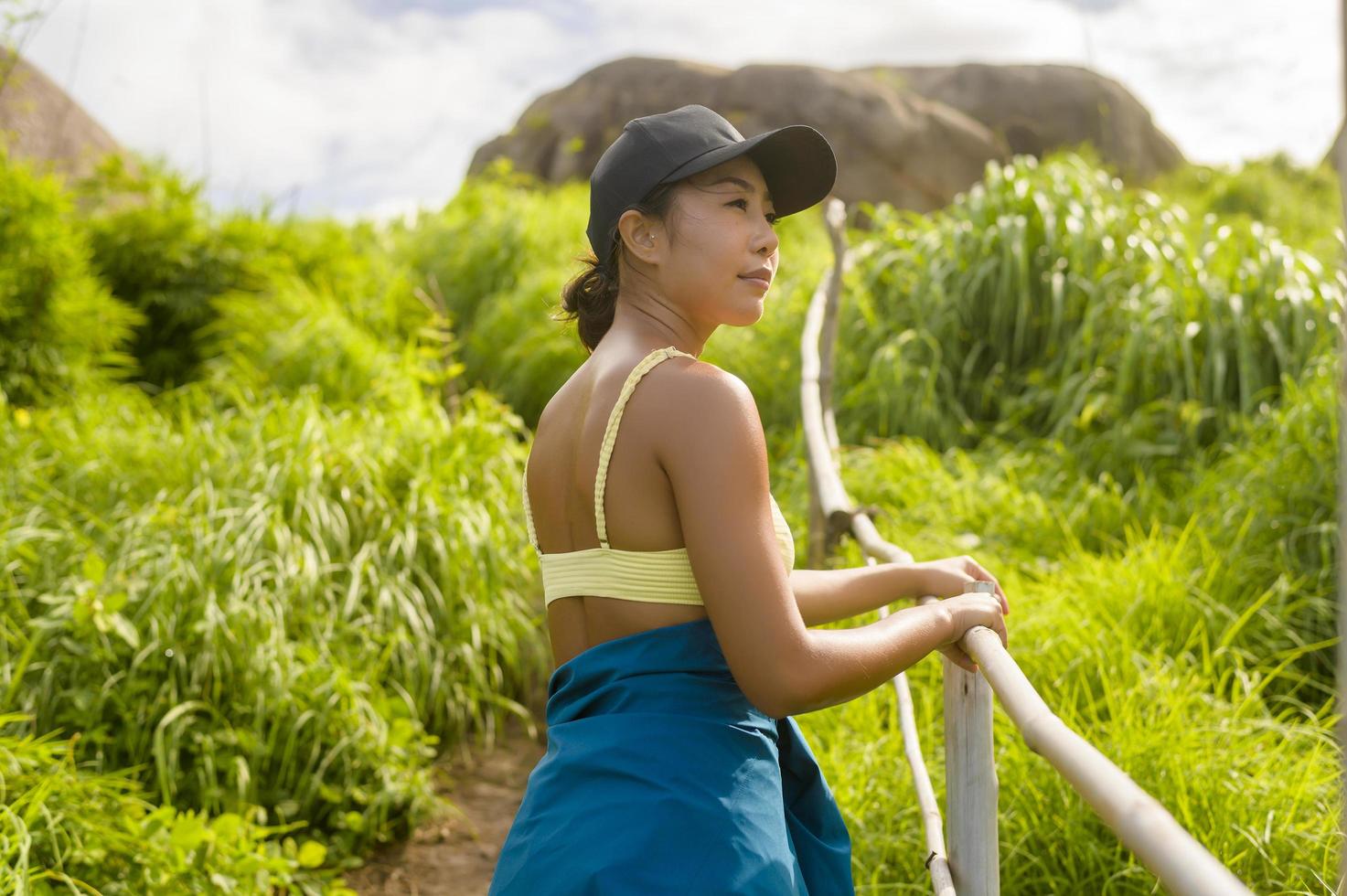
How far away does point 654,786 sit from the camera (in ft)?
4.36

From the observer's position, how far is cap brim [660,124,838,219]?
4.81 feet

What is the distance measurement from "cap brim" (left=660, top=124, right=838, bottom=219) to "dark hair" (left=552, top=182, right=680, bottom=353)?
40 mm

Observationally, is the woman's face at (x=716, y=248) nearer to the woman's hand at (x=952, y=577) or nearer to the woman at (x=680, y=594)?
the woman at (x=680, y=594)

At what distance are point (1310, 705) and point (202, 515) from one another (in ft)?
11.6

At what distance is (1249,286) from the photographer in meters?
5.95

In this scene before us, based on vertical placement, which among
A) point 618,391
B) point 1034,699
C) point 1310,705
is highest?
point 618,391

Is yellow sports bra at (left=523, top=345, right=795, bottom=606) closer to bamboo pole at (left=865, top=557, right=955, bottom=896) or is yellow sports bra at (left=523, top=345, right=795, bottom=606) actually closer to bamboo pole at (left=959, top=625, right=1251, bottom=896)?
bamboo pole at (left=959, top=625, right=1251, bottom=896)

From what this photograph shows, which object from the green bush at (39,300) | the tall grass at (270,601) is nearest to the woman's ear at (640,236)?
the tall grass at (270,601)

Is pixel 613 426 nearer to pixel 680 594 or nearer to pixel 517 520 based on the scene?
pixel 680 594

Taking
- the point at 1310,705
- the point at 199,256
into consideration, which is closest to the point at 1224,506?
the point at 1310,705

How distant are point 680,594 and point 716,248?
441mm

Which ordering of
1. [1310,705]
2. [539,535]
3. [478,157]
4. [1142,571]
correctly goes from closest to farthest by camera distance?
[539,535] → [1310,705] → [1142,571] → [478,157]

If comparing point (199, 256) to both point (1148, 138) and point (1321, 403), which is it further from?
point (1148, 138)

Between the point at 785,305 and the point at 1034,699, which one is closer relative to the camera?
the point at 1034,699
